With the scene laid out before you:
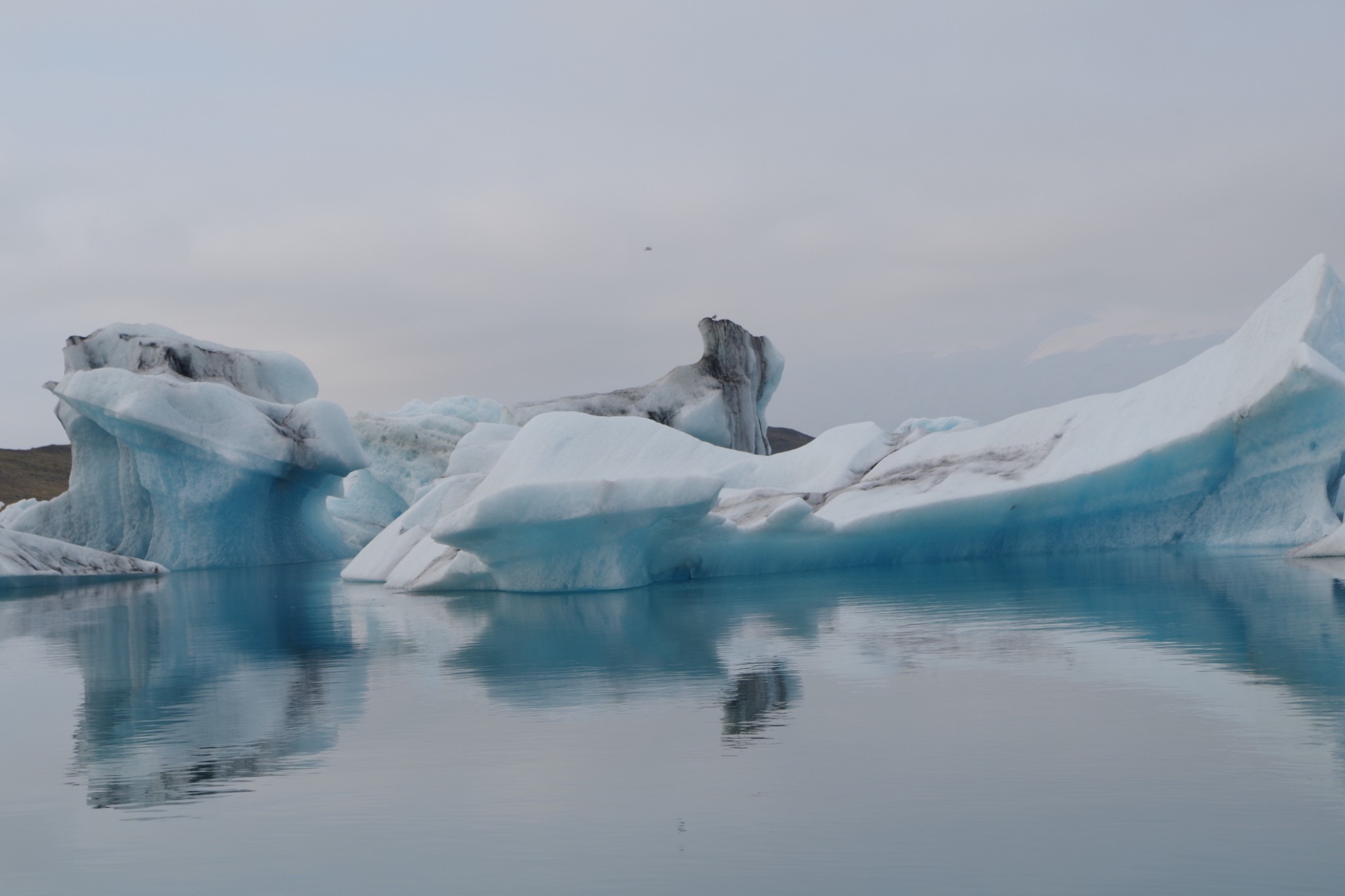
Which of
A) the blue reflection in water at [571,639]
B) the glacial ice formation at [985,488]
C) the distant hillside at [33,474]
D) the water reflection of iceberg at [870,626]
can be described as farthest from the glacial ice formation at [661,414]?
the distant hillside at [33,474]

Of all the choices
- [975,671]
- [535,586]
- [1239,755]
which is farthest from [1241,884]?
[535,586]

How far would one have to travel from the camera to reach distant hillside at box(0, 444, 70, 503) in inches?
1925

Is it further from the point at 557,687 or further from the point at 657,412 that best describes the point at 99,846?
the point at 657,412

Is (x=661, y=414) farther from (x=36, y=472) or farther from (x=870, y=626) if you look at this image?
(x=36, y=472)

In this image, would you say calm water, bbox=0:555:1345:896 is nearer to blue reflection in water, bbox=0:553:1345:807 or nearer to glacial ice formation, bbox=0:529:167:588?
blue reflection in water, bbox=0:553:1345:807

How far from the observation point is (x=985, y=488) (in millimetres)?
13180

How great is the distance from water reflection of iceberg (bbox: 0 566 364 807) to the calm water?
0.03 metres

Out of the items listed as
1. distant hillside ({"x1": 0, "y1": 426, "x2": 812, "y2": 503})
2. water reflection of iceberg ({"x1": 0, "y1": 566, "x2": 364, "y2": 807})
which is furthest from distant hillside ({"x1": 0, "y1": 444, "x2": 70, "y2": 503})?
water reflection of iceberg ({"x1": 0, "y1": 566, "x2": 364, "y2": 807})

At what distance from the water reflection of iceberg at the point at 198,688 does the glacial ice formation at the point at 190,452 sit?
7.15 metres

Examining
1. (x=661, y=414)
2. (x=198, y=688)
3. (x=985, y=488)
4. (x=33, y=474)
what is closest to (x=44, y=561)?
(x=198, y=688)

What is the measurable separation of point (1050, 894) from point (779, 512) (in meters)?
9.34

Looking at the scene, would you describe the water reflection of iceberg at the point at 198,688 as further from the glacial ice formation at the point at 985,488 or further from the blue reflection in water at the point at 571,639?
the glacial ice formation at the point at 985,488

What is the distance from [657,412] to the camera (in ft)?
81.3

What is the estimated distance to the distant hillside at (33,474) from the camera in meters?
48.9
